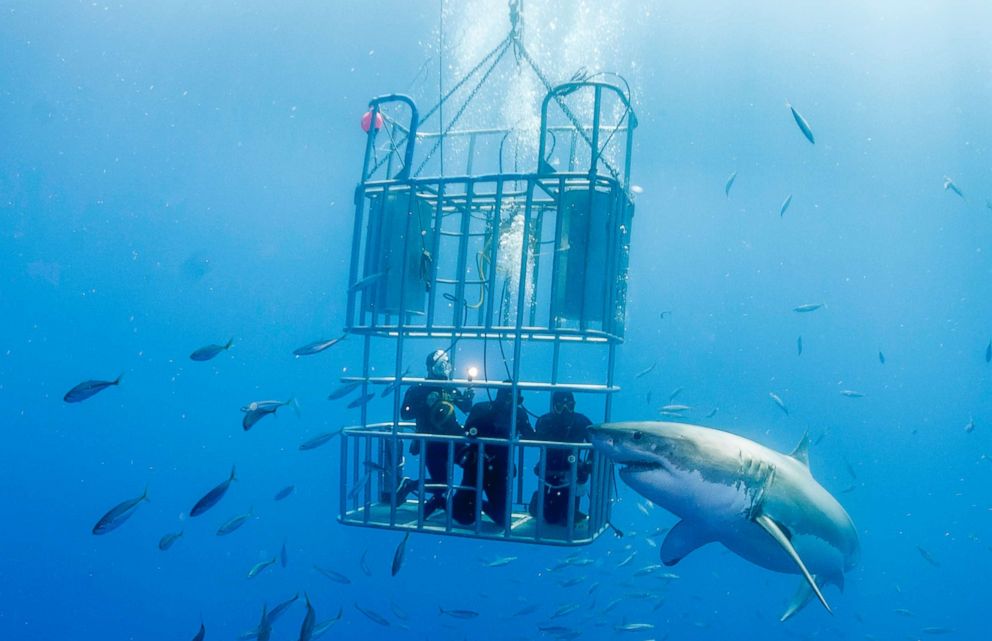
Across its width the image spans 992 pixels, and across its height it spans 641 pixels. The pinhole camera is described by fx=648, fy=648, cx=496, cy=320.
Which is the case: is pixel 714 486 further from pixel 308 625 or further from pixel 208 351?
pixel 208 351

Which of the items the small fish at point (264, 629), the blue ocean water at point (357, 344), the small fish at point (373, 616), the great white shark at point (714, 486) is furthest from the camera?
the blue ocean water at point (357, 344)

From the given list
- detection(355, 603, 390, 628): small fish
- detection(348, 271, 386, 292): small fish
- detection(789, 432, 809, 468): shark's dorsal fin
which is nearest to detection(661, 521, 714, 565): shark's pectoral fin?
detection(789, 432, 809, 468): shark's dorsal fin

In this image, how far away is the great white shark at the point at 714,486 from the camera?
3.81 meters

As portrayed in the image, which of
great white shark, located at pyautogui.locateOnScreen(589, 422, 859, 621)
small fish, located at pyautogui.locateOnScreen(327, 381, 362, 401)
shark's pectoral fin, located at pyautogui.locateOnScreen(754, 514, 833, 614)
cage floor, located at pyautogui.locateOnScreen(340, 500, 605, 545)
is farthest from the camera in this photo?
small fish, located at pyautogui.locateOnScreen(327, 381, 362, 401)

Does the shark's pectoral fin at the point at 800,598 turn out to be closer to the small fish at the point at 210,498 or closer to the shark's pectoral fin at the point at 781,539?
the shark's pectoral fin at the point at 781,539

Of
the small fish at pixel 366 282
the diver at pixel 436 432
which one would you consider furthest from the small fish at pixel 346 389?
the small fish at pixel 366 282

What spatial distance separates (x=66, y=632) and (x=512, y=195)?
5019 centimetres

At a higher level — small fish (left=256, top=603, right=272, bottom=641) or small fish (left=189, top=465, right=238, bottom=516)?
small fish (left=189, top=465, right=238, bottom=516)

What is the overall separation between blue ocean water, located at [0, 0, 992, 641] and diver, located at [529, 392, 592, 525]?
3615mm

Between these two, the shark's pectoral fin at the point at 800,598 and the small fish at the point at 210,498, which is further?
the shark's pectoral fin at the point at 800,598

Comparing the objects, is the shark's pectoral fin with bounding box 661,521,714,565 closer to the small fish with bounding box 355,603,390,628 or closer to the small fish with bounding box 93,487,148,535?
the small fish with bounding box 355,603,390,628

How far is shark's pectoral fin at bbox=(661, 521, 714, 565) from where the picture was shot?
4.72 metres

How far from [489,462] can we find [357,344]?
53.0m

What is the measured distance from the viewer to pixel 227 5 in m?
37.2
